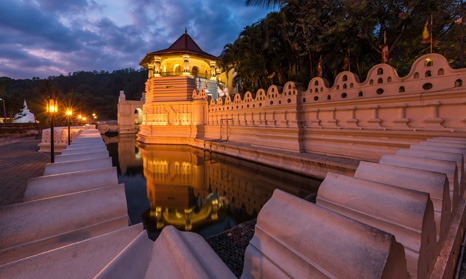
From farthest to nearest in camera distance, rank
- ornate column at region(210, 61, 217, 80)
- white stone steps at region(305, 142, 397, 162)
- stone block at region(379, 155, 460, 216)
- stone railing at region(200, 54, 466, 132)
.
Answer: ornate column at region(210, 61, 217, 80) < white stone steps at region(305, 142, 397, 162) < stone railing at region(200, 54, 466, 132) < stone block at region(379, 155, 460, 216)

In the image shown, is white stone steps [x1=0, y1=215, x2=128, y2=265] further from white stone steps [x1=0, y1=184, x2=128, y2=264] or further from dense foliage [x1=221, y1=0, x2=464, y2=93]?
dense foliage [x1=221, y1=0, x2=464, y2=93]

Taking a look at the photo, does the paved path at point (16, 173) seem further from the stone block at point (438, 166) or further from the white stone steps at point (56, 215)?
the stone block at point (438, 166)

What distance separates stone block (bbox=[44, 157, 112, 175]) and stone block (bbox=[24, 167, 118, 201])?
37.7 inches

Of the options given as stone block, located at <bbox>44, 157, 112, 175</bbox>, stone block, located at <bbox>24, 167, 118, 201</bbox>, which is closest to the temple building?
stone block, located at <bbox>44, 157, 112, 175</bbox>

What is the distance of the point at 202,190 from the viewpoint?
8.16 metres

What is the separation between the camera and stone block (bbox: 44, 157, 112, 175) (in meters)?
3.98

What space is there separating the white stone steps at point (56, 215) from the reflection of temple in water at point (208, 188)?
3139 mm

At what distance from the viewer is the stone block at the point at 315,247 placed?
1.19 m

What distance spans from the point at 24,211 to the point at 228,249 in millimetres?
2886

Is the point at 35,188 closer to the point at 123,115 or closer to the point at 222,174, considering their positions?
the point at 222,174

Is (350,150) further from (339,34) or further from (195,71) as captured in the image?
(195,71)

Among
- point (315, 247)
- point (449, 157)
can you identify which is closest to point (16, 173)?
point (315, 247)

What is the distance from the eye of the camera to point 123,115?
3177cm

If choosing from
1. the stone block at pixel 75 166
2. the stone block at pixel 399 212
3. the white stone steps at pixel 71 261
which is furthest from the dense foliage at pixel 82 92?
the stone block at pixel 399 212
